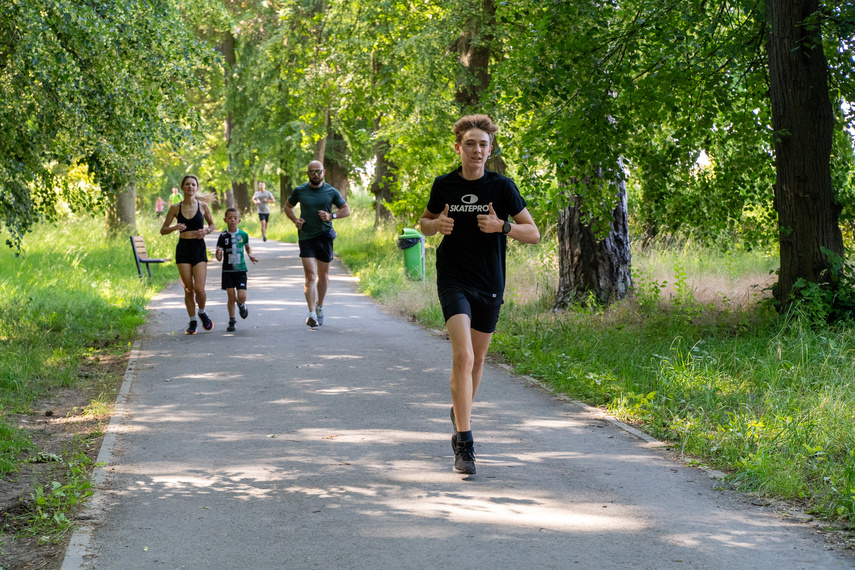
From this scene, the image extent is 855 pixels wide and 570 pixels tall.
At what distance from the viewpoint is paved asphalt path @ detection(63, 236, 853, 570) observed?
4.28 m

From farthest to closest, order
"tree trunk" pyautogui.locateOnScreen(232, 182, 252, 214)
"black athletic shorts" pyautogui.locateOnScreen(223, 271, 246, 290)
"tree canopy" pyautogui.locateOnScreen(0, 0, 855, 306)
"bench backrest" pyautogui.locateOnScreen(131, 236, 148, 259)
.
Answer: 1. "tree trunk" pyautogui.locateOnScreen(232, 182, 252, 214)
2. "bench backrest" pyautogui.locateOnScreen(131, 236, 148, 259)
3. "black athletic shorts" pyautogui.locateOnScreen(223, 271, 246, 290)
4. "tree canopy" pyautogui.locateOnScreen(0, 0, 855, 306)

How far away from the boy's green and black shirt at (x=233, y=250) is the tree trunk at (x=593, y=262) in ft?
14.3

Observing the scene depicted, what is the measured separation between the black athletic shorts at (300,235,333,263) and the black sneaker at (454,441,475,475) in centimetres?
660

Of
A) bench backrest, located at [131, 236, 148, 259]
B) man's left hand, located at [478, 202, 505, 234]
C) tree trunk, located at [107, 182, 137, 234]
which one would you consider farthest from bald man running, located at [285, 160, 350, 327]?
tree trunk, located at [107, 182, 137, 234]

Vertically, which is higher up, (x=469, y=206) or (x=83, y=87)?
(x=83, y=87)

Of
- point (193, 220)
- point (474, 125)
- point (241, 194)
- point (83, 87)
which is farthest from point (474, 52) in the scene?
point (241, 194)

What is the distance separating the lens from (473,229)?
5.76m

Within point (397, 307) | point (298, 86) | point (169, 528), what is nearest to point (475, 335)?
point (169, 528)

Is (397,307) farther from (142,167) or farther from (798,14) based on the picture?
(798,14)

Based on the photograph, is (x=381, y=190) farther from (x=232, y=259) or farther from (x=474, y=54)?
(x=232, y=259)

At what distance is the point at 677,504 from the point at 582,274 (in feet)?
23.1

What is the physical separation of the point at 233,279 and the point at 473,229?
6.81m

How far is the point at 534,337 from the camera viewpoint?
1011 centimetres

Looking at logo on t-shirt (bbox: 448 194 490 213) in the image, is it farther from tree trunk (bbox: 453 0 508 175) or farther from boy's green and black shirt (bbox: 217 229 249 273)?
tree trunk (bbox: 453 0 508 175)
